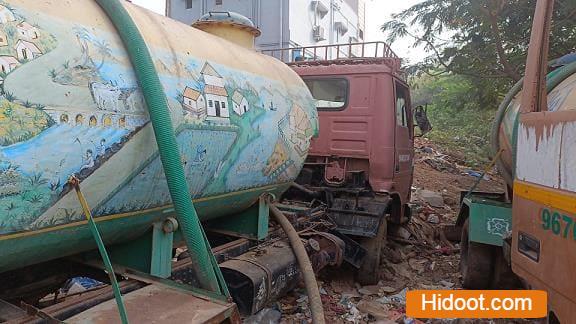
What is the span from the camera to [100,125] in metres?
2.16

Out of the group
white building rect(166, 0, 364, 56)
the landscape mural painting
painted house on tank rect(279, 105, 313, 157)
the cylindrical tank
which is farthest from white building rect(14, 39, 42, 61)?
white building rect(166, 0, 364, 56)

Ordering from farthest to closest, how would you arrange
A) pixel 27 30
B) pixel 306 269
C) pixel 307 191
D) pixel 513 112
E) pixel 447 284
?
pixel 307 191 → pixel 447 284 → pixel 513 112 → pixel 306 269 → pixel 27 30

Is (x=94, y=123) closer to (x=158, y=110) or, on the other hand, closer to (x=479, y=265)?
(x=158, y=110)

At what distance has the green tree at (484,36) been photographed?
748 cm

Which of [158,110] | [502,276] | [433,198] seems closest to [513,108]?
[502,276]

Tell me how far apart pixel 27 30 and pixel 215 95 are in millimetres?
1177

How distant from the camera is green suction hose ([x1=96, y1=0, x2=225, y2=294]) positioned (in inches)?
89.5

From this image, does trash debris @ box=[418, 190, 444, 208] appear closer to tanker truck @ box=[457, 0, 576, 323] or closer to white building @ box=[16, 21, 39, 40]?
tanker truck @ box=[457, 0, 576, 323]

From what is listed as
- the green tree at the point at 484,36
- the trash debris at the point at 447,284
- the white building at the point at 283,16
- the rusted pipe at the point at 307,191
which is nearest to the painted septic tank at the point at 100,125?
the rusted pipe at the point at 307,191

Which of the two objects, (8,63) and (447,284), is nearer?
(8,63)

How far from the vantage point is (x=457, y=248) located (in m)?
7.29

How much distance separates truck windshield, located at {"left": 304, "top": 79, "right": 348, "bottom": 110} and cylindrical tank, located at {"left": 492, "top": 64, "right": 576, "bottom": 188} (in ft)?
6.16

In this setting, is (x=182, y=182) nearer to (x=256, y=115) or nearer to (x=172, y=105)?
(x=172, y=105)

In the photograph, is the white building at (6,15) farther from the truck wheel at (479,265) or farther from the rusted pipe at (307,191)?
the truck wheel at (479,265)
